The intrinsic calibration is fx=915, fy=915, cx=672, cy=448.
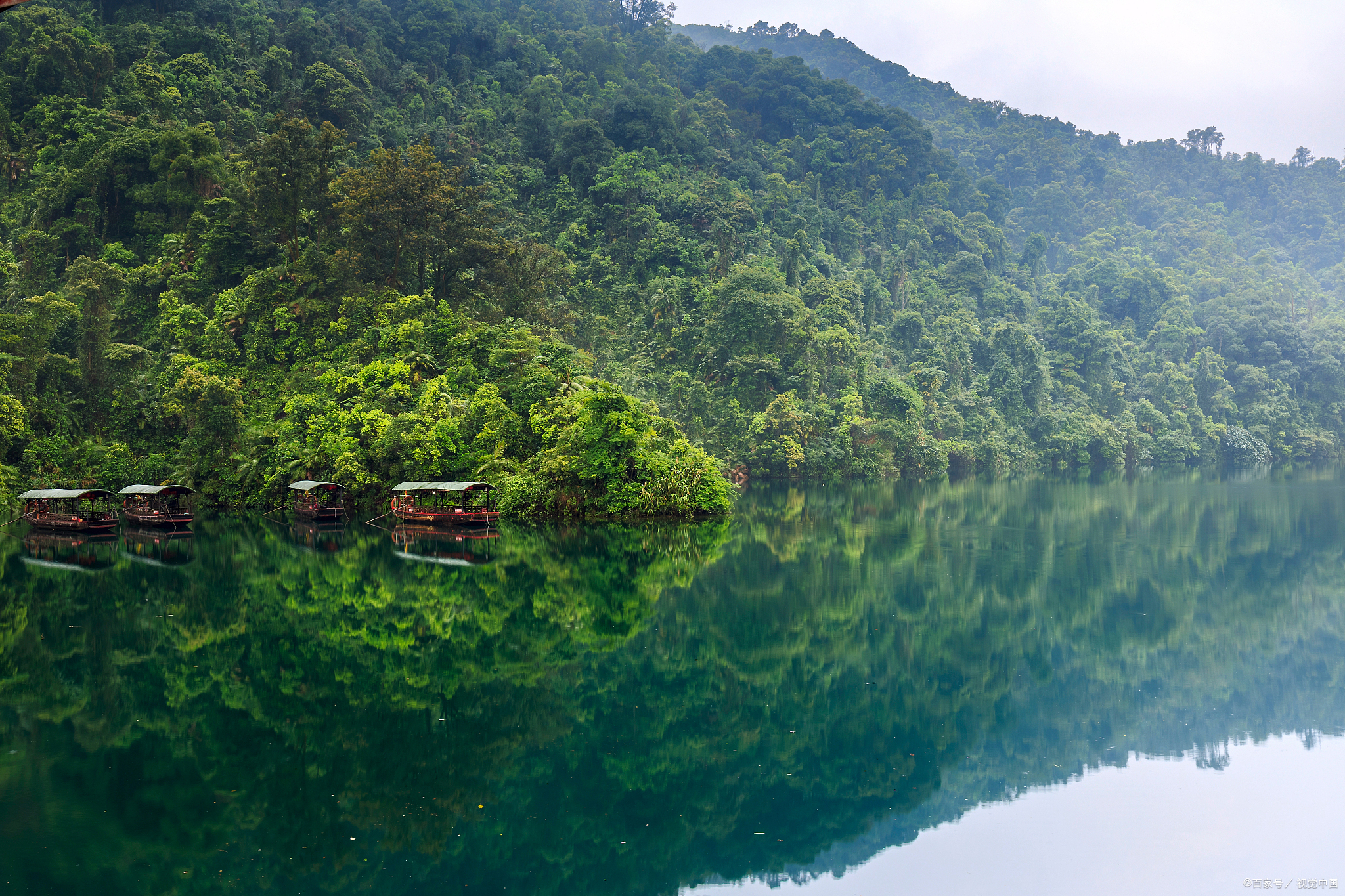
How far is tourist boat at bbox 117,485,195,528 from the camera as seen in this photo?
3123cm

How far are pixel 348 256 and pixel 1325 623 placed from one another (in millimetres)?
40181

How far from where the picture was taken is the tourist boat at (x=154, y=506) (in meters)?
31.2

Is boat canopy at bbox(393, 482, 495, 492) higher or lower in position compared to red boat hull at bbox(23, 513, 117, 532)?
higher

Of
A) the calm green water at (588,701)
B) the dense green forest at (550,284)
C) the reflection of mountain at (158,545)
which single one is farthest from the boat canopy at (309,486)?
the calm green water at (588,701)

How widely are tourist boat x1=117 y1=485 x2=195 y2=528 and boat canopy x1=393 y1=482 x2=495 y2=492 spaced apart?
764 cm

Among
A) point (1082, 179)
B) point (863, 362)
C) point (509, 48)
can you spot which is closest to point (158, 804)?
point (863, 362)

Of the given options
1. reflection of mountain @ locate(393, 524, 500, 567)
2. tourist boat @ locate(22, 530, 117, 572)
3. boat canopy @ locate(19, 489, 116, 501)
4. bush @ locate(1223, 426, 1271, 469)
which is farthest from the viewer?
bush @ locate(1223, 426, 1271, 469)

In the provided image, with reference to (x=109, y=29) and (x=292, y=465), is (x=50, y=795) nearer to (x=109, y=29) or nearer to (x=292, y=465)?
(x=292, y=465)

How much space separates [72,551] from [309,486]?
8098 millimetres

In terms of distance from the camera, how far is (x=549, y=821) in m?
8.40

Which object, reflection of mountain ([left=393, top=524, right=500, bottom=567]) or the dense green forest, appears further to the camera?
the dense green forest

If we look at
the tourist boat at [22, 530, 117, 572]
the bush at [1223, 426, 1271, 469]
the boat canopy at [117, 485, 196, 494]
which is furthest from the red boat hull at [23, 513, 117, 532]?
the bush at [1223, 426, 1271, 469]

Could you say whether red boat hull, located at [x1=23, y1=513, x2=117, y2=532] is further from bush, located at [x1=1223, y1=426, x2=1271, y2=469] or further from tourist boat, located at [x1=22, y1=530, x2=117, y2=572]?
bush, located at [x1=1223, y1=426, x2=1271, y2=469]

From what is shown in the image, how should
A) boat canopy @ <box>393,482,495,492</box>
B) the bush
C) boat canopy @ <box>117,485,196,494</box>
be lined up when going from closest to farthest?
boat canopy @ <box>393,482,495,492</box> → boat canopy @ <box>117,485,196,494</box> → the bush
